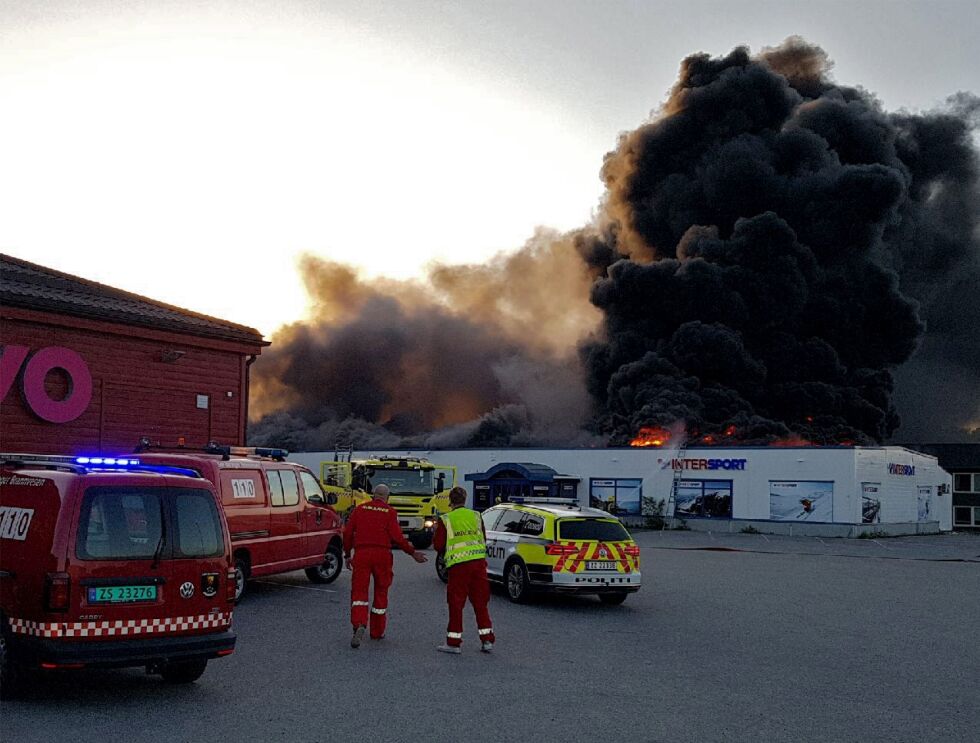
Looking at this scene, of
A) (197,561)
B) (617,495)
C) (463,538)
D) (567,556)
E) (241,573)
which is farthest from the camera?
(617,495)

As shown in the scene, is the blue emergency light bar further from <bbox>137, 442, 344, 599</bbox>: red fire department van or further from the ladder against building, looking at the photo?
the ladder against building

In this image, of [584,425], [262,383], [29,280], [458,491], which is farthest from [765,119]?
[458,491]

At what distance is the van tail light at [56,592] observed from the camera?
7188 mm

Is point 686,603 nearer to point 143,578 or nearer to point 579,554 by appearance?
point 579,554

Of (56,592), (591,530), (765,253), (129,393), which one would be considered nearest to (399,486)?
(129,393)

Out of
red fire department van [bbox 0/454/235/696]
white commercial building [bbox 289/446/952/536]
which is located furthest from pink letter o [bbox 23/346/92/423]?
white commercial building [bbox 289/446/952/536]

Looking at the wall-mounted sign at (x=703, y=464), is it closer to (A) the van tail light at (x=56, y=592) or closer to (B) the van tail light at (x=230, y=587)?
(B) the van tail light at (x=230, y=587)

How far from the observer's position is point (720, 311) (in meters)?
61.6

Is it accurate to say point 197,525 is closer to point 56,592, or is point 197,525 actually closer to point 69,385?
point 56,592

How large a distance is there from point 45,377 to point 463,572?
11.4 meters

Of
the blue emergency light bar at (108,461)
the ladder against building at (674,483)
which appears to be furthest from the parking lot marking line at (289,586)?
the ladder against building at (674,483)

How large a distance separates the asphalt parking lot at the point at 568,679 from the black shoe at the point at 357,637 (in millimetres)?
105

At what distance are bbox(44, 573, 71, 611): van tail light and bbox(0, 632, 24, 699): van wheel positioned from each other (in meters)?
0.56

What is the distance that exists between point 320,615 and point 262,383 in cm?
7462
